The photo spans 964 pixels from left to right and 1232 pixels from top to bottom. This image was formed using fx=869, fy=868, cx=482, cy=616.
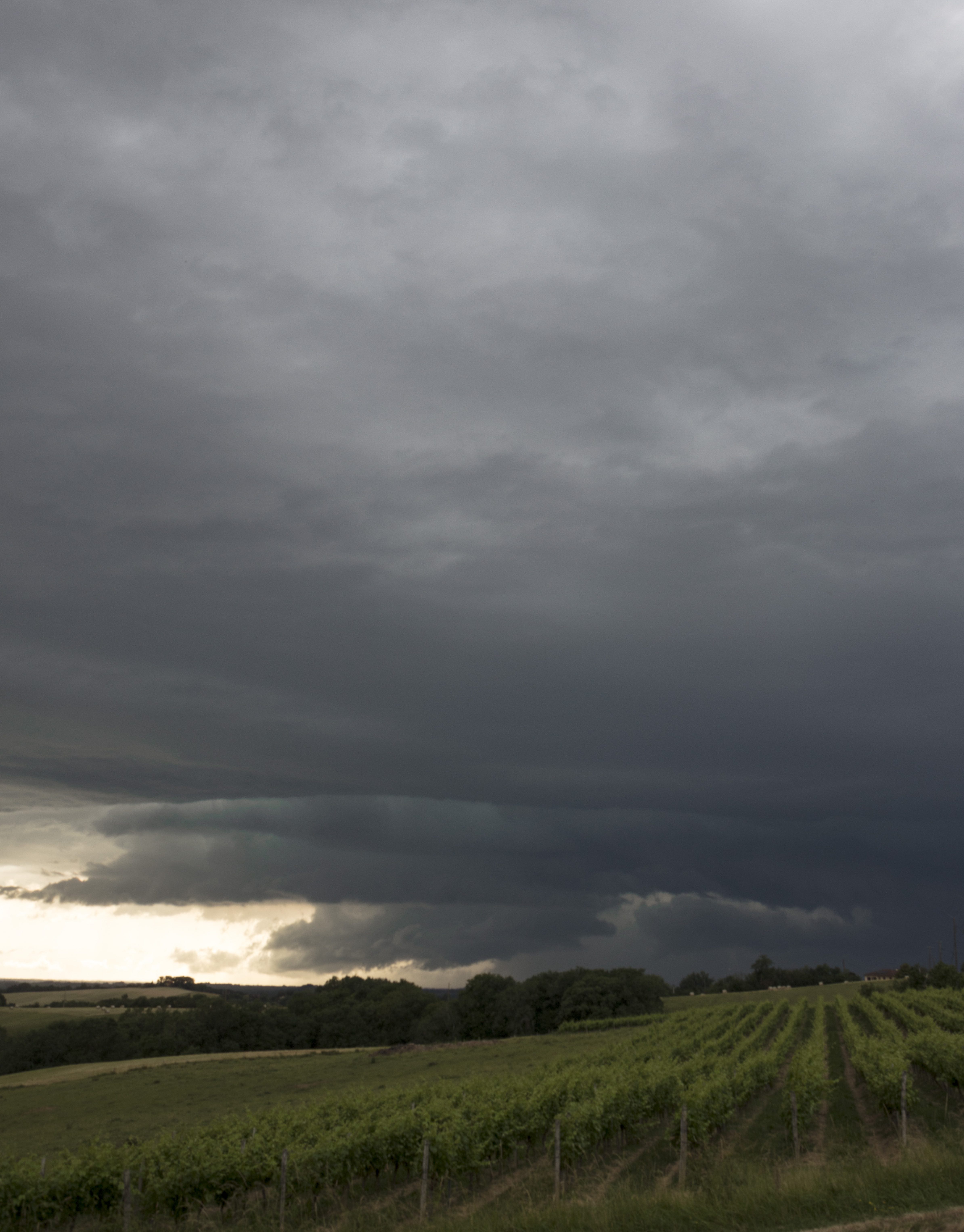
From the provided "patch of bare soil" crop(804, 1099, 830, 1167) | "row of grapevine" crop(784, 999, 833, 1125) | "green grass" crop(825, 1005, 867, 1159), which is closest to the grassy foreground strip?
"patch of bare soil" crop(804, 1099, 830, 1167)

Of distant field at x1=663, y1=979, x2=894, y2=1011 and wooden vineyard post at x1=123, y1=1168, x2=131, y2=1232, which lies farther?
distant field at x1=663, y1=979, x2=894, y2=1011

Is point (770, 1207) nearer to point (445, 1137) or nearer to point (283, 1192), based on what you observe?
point (445, 1137)

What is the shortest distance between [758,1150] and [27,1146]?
134 feet

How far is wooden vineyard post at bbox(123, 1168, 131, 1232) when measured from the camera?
2103cm

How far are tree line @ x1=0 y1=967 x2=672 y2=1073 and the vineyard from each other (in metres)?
96.0

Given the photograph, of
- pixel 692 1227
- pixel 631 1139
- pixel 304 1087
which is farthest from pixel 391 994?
pixel 692 1227

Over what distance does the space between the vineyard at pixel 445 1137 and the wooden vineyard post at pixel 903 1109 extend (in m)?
0.14

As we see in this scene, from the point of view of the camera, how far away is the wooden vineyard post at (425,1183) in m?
20.6

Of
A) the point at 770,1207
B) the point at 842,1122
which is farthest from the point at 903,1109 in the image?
the point at 770,1207

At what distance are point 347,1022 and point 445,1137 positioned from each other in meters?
140

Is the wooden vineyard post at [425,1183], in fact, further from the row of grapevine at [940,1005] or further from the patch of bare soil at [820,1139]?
the row of grapevine at [940,1005]

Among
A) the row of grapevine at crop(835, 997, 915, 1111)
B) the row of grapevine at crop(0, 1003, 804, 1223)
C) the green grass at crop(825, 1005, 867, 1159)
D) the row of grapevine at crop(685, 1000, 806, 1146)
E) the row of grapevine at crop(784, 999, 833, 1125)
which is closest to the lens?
the row of grapevine at crop(0, 1003, 804, 1223)

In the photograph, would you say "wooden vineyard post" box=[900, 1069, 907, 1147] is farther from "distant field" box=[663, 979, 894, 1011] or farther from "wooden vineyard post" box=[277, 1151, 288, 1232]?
"distant field" box=[663, 979, 894, 1011]

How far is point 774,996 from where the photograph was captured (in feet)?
461
